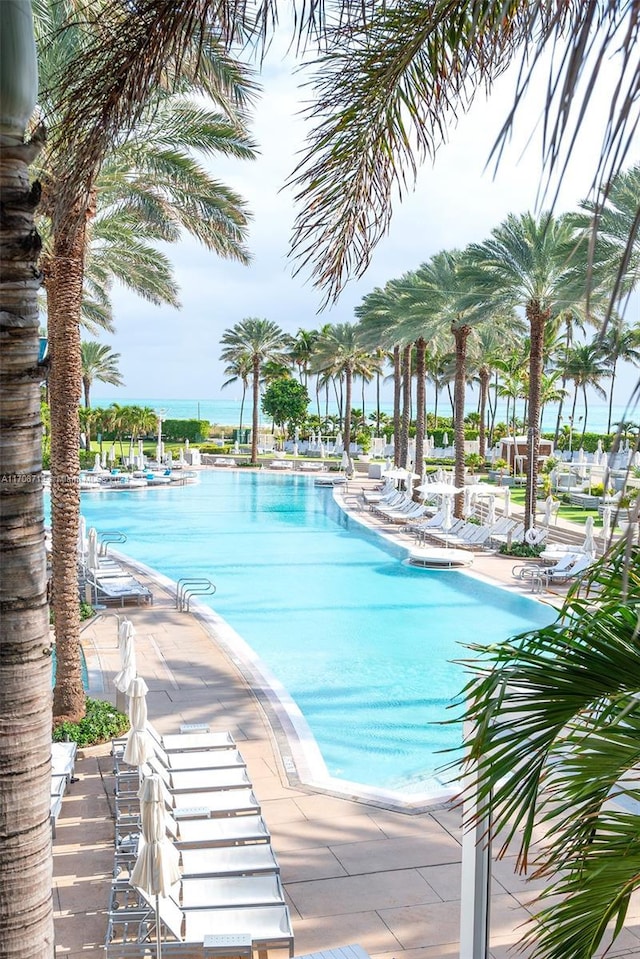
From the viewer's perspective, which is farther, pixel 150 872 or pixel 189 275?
pixel 189 275

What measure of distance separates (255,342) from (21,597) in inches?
1932

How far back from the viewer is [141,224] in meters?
14.5

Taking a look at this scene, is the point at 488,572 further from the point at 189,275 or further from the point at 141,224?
the point at 189,275

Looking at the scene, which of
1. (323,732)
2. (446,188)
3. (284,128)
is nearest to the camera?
(284,128)

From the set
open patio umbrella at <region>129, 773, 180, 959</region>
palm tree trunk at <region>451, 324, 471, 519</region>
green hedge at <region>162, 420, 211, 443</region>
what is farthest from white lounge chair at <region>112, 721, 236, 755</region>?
green hedge at <region>162, 420, 211, 443</region>

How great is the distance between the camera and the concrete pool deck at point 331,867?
6336mm

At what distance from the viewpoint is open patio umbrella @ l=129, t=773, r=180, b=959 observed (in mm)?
5676

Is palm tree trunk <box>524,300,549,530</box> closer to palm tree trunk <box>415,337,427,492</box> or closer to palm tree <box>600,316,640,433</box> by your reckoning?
palm tree trunk <box>415,337,427,492</box>

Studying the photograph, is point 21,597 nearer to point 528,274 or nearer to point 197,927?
point 197,927

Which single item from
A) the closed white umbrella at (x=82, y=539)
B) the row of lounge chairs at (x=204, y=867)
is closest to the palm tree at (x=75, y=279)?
the row of lounge chairs at (x=204, y=867)

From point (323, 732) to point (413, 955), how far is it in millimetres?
5949

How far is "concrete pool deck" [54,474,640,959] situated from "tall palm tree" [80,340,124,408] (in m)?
47.6

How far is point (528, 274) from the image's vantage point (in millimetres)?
22844

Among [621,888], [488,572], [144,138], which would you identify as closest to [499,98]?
[621,888]
